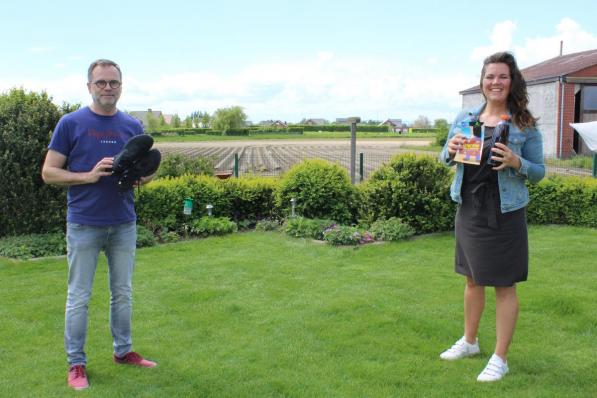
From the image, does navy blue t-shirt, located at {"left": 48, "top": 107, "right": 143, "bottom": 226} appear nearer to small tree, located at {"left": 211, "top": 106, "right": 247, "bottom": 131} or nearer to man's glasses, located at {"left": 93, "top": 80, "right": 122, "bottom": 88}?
man's glasses, located at {"left": 93, "top": 80, "right": 122, "bottom": 88}

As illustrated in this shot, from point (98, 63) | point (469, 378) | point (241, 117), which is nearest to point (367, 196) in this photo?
point (469, 378)

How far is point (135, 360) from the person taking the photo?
392 centimetres

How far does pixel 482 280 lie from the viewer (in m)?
3.58

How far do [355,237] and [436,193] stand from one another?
60.4 inches

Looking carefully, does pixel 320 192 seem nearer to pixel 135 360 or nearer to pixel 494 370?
pixel 135 360

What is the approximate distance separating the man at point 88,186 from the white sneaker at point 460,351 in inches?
90.0

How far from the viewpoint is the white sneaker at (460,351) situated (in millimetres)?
3994

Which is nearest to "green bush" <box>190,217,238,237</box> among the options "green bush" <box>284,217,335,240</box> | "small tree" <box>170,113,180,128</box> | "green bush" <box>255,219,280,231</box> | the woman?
"green bush" <box>255,219,280,231</box>

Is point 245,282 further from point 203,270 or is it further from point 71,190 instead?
point 71,190

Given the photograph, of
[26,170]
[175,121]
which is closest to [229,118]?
[175,121]

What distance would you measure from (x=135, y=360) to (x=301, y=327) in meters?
1.32

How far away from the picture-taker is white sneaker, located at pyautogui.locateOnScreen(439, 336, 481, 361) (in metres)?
3.99

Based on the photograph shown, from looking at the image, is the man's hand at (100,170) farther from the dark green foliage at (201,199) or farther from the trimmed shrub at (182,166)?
the trimmed shrub at (182,166)

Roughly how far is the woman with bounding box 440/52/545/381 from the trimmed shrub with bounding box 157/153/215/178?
644 cm
